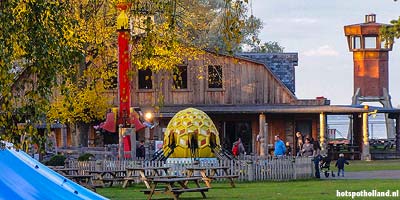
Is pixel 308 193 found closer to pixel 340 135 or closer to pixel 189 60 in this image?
pixel 189 60

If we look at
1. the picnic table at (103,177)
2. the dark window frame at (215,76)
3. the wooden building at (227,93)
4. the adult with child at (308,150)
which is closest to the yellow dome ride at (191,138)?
the picnic table at (103,177)

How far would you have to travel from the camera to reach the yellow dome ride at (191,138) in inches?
1443

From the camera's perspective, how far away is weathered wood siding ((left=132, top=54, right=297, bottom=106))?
52281 millimetres

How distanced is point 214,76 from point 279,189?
23144mm

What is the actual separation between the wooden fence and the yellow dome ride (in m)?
1.45

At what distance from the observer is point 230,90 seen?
5294 centimetres

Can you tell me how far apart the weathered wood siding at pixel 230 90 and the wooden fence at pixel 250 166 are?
16684 mm

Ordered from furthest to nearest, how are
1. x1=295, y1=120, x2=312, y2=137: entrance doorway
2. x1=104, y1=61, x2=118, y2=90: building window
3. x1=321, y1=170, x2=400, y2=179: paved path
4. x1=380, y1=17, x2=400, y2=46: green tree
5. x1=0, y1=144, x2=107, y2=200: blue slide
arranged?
x1=295, y1=120, x2=312, y2=137: entrance doorway, x1=104, y1=61, x2=118, y2=90: building window, x1=321, y1=170, x2=400, y2=179: paved path, x1=380, y1=17, x2=400, y2=46: green tree, x1=0, y1=144, x2=107, y2=200: blue slide

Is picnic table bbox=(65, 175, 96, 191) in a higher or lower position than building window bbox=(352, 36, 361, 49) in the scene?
lower

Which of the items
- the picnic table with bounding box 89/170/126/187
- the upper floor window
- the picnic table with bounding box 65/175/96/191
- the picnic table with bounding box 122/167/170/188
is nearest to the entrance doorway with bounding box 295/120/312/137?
the upper floor window

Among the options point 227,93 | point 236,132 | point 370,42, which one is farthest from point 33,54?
point 370,42

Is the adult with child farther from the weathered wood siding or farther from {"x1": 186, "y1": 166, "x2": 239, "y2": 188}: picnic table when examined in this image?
the weathered wood siding

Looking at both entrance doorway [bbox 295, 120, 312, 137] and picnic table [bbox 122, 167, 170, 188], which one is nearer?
picnic table [bbox 122, 167, 170, 188]

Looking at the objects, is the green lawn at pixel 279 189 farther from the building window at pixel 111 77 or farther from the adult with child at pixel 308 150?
the building window at pixel 111 77
